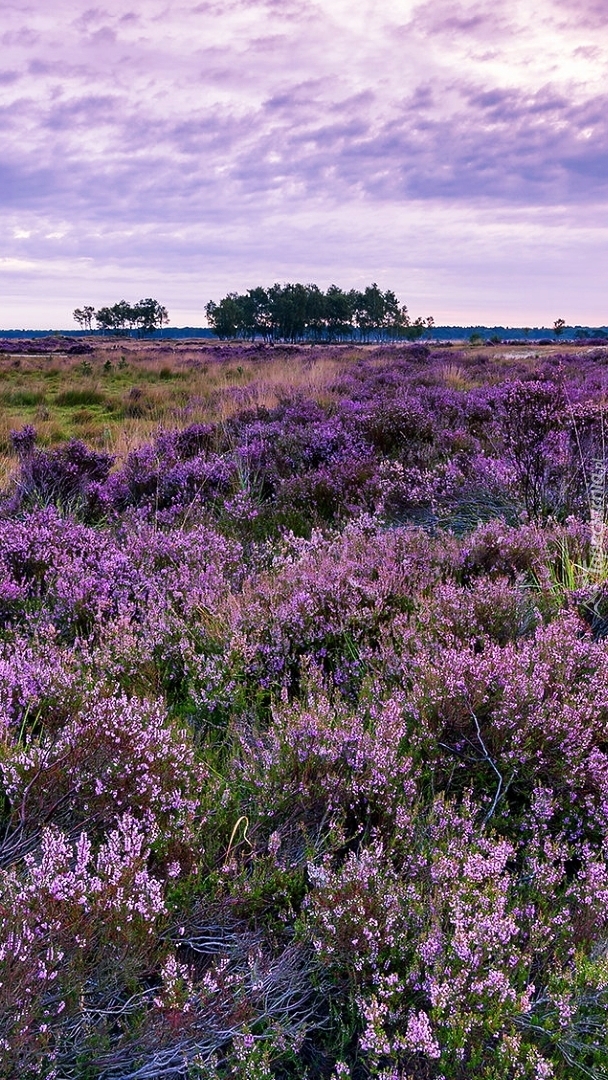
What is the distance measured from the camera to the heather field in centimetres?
159

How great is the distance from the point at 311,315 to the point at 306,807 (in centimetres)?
10950

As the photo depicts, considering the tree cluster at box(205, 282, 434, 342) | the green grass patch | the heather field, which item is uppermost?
the tree cluster at box(205, 282, 434, 342)

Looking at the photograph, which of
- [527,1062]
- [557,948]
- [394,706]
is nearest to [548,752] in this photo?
[394,706]

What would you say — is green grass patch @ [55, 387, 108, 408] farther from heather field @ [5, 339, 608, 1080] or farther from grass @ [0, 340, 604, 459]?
heather field @ [5, 339, 608, 1080]

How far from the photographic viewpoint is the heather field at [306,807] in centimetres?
159

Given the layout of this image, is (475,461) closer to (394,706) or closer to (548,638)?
(548,638)

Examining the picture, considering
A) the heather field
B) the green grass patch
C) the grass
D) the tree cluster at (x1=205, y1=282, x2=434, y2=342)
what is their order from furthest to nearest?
the tree cluster at (x1=205, y1=282, x2=434, y2=342)
the green grass patch
the grass
the heather field

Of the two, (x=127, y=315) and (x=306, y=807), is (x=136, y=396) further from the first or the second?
(x=127, y=315)

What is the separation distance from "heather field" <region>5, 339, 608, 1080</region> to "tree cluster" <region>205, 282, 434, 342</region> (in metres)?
101

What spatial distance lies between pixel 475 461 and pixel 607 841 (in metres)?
4.36

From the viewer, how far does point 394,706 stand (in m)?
2.48

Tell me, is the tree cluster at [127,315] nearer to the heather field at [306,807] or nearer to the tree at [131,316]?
the tree at [131,316]

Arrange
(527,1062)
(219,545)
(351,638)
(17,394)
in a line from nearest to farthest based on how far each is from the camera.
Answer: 1. (527,1062)
2. (351,638)
3. (219,545)
4. (17,394)

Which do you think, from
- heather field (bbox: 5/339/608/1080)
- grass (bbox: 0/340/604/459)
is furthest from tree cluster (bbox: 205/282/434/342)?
heather field (bbox: 5/339/608/1080)
